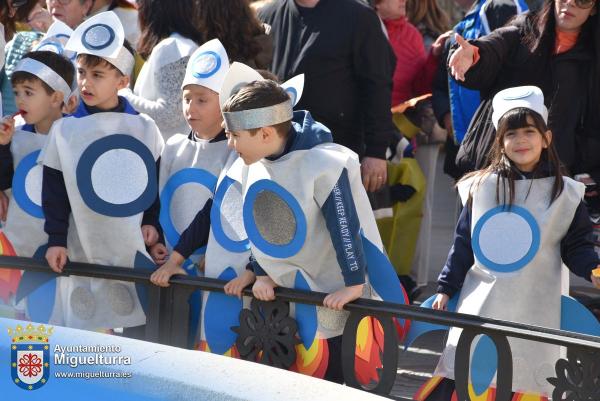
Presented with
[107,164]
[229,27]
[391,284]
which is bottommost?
[391,284]

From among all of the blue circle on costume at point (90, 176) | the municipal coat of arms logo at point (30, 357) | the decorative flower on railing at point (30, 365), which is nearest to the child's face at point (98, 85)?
the blue circle on costume at point (90, 176)

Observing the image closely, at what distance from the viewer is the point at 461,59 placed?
5.02 meters

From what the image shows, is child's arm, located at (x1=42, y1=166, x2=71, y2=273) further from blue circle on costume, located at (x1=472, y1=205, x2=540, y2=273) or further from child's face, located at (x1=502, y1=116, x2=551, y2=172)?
child's face, located at (x1=502, y1=116, x2=551, y2=172)

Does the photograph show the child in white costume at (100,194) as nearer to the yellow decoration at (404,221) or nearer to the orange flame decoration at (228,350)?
the orange flame decoration at (228,350)

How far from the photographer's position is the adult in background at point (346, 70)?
591 cm

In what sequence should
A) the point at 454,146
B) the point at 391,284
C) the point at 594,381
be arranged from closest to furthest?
the point at 594,381, the point at 391,284, the point at 454,146

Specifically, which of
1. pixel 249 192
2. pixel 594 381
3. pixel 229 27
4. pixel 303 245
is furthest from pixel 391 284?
pixel 229 27

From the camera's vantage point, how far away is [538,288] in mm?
4371

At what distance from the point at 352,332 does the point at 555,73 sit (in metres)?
1.67

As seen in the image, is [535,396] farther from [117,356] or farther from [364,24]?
[364,24]

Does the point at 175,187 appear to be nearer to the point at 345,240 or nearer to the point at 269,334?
the point at 269,334

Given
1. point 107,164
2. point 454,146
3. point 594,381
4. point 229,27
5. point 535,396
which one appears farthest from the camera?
point 454,146

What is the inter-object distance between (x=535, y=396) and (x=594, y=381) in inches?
20.7

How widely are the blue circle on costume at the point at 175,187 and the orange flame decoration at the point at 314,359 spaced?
81 centimetres
